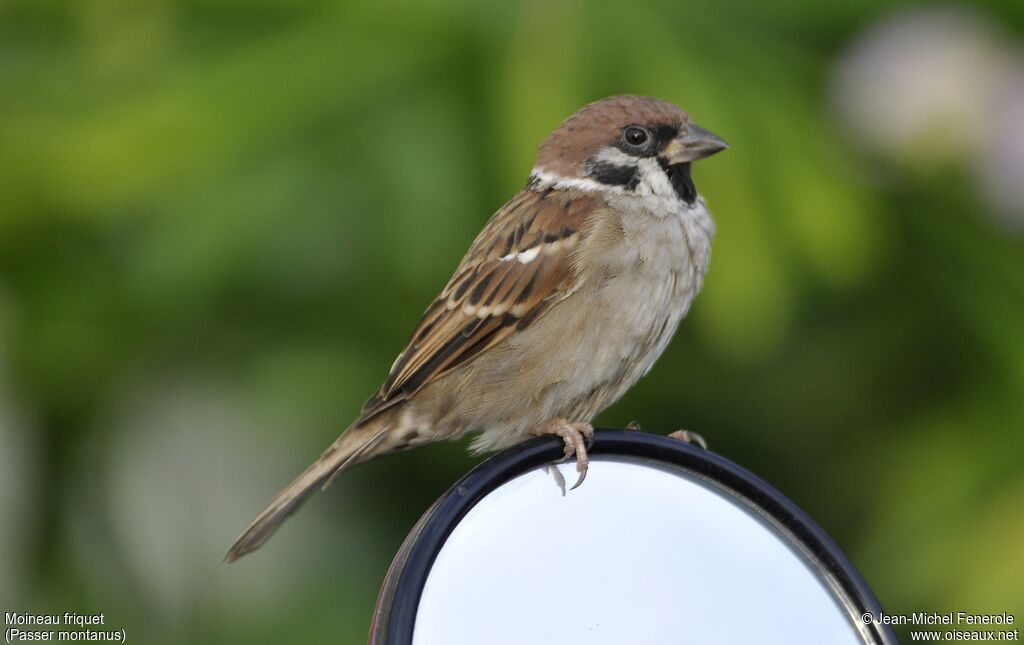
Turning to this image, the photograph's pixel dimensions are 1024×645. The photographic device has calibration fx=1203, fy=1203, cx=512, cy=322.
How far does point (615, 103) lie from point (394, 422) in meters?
0.75

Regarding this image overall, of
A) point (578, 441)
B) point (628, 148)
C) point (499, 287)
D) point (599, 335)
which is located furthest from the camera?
point (628, 148)

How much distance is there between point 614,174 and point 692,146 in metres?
0.20

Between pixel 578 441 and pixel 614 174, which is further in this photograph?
pixel 614 174

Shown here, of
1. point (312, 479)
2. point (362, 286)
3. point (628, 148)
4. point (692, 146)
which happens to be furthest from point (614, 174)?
point (312, 479)

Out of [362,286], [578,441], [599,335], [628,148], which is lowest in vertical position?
[578,441]

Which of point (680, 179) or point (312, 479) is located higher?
point (680, 179)

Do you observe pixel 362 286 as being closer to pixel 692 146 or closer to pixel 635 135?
pixel 635 135

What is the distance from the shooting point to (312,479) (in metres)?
2.16

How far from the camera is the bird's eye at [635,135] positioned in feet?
7.82

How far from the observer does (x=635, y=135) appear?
240 centimetres

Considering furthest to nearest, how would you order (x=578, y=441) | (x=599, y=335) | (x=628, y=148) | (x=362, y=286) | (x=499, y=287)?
1. (x=362, y=286)
2. (x=628, y=148)
3. (x=499, y=287)
4. (x=599, y=335)
5. (x=578, y=441)

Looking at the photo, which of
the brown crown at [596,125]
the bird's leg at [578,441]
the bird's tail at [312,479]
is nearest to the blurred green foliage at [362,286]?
the brown crown at [596,125]

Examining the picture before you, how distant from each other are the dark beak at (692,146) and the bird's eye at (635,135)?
0.18 ft

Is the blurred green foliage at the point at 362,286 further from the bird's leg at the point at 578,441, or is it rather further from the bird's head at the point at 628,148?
the bird's leg at the point at 578,441
